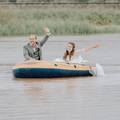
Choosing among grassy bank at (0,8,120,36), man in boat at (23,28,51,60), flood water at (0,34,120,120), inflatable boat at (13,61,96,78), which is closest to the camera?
flood water at (0,34,120,120)

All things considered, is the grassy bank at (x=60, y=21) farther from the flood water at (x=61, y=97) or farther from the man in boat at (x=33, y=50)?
the man in boat at (x=33, y=50)

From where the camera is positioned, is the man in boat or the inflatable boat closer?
the inflatable boat

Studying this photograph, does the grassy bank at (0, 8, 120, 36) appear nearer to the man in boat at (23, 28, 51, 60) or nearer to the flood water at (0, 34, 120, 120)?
the flood water at (0, 34, 120, 120)

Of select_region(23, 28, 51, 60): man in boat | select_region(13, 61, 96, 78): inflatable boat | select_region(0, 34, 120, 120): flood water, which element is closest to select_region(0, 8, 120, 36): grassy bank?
select_region(0, 34, 120, 120): flood water

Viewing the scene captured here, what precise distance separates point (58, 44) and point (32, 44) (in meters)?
18.3

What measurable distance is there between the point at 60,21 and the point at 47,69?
30.3 meters

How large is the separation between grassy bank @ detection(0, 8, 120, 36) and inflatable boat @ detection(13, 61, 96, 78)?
26.4m

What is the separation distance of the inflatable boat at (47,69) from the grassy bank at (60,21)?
86.5 feet

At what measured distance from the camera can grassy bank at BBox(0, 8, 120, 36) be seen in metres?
50.3

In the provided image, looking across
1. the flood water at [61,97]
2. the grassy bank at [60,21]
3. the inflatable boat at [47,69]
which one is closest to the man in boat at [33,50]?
the inflatable boat at [47,69]

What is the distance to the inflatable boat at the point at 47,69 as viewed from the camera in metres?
22.3

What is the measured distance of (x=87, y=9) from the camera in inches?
2534

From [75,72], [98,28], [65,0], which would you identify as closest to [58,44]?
[98,28]

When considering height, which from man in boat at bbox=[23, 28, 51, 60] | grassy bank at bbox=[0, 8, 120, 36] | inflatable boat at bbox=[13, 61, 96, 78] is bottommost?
grassy bank at bbox=[0, 8, 120, 36]
